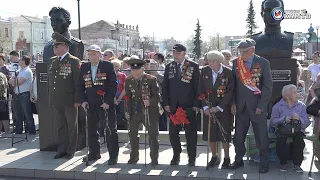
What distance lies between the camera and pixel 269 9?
7.55m

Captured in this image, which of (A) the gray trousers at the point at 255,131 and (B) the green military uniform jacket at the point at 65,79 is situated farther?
(B) the green military uniform jacket at the point at 65,79

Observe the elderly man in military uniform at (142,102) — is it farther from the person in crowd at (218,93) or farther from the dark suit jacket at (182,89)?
the person in crowd at (218,93)

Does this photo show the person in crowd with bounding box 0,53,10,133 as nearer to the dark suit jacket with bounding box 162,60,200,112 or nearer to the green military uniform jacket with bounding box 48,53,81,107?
the green military uniform jacket with bounding box 48,53,81,107

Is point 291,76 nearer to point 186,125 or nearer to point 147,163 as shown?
point 186,125

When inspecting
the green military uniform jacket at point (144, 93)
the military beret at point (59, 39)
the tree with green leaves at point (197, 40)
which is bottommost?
the green military uniform jacket at point (144, 93)

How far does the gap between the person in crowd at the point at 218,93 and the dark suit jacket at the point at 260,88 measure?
4.8 inches

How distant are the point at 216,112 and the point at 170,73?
3.27 feet

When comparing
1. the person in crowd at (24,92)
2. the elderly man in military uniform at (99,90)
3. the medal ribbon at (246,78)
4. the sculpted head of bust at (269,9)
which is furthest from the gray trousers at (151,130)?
the person in crowd at (24,92)

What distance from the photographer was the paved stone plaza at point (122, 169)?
6.58 meters

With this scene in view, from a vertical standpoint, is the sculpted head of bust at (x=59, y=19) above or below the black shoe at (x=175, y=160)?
above

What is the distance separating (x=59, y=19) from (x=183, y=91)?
295 centimetres

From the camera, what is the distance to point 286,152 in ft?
21.8

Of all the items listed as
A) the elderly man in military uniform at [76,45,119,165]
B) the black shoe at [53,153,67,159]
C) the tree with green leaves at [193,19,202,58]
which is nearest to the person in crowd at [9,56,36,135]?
the black shoe at [53,153,67,159]

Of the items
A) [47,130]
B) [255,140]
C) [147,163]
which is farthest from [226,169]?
[47,130]
